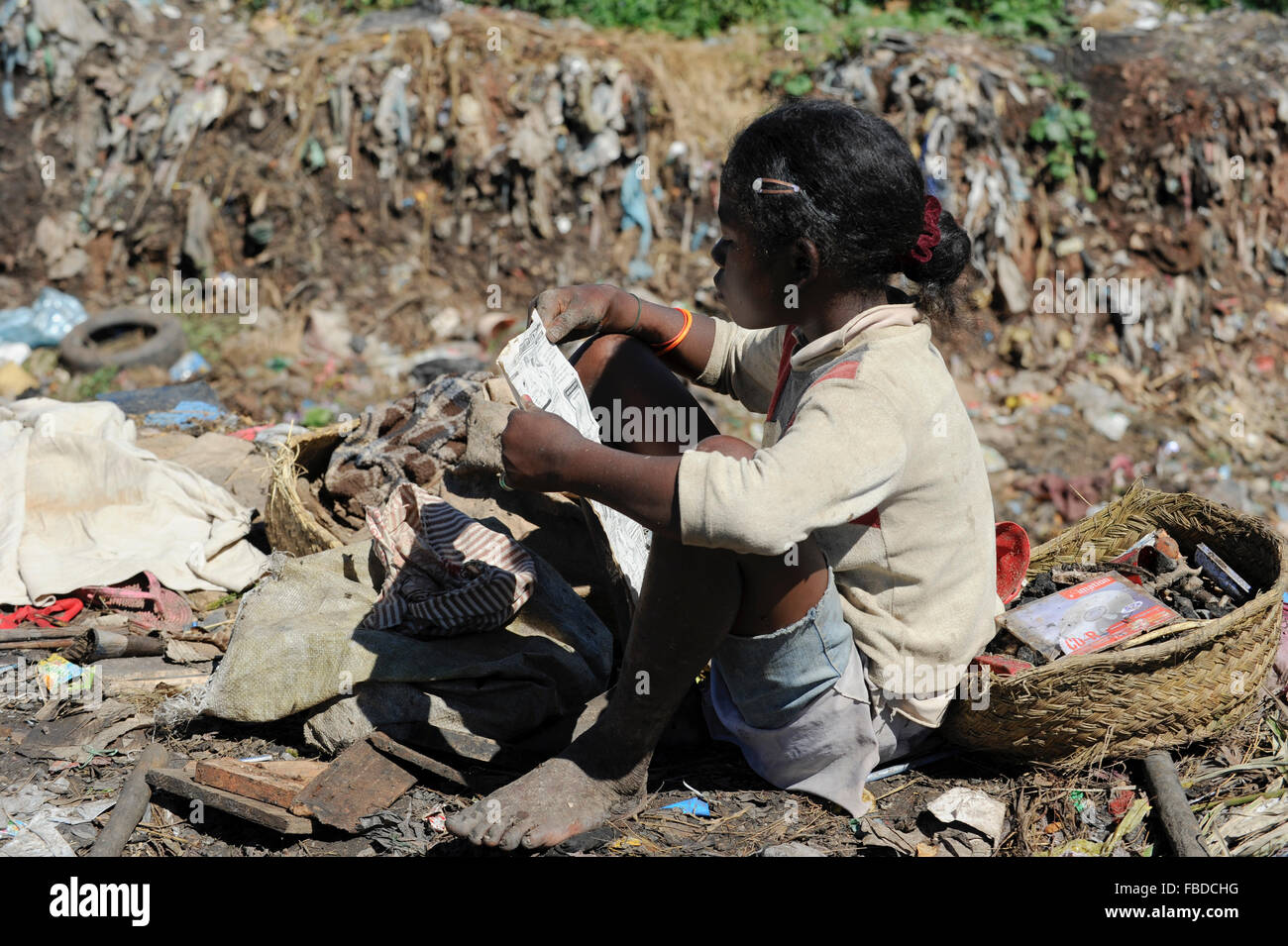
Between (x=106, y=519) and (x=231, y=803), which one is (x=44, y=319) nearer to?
(x=106, y=519)

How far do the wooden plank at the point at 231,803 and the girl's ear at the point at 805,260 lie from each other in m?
1.57

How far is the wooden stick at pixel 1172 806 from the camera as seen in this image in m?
2.20

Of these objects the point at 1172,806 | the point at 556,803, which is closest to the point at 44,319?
the point at 556,803

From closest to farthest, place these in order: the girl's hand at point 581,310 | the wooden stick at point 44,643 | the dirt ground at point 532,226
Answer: the girl's hand at point 581,310 < the wooden stick at point 44,643 < the dirt ground at point 532,226

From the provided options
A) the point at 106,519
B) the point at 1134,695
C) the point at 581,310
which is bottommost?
the point at 106,519

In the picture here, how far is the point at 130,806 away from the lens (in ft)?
7.81

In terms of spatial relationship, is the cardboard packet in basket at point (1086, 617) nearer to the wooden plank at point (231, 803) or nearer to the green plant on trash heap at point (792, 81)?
the wooden plank at point (231, 803)

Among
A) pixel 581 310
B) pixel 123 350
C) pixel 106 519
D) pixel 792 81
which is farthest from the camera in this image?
pixel 792 81

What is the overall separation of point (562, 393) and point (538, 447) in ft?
1.39

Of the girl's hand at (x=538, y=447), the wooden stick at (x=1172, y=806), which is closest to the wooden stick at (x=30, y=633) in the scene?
the girl's hand at (x=538, y=447)

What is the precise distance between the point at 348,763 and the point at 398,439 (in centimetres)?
146

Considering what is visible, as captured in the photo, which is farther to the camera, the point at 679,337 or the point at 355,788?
the point at 679,337

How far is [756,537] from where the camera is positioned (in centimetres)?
178

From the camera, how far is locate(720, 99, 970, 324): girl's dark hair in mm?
1994
